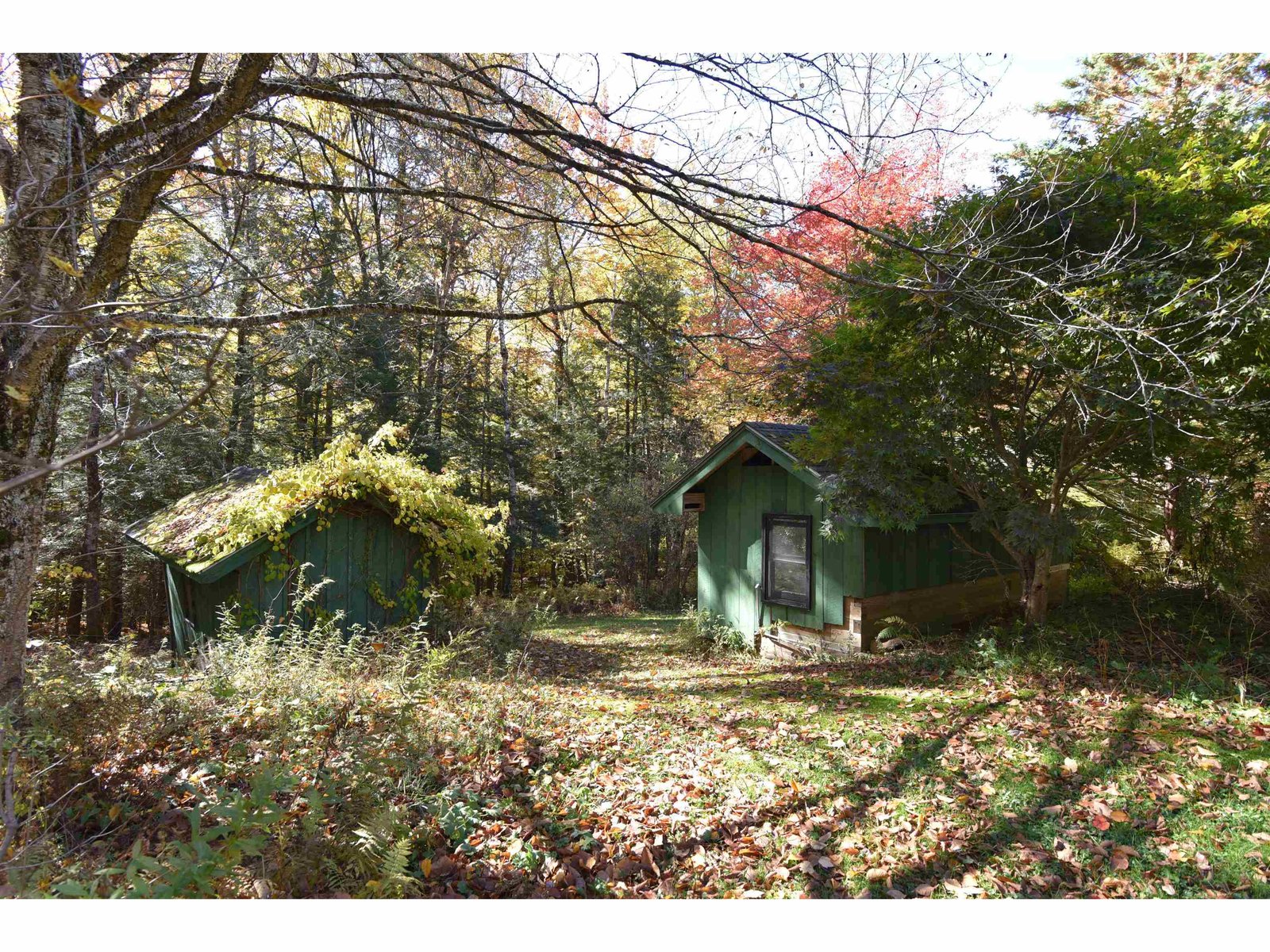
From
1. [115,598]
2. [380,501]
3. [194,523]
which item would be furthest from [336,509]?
[115,598]

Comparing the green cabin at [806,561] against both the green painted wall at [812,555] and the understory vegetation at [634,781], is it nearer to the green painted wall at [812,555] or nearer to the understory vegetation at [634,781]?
the green painted wall at [812,555]

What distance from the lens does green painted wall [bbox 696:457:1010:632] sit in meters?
8.16

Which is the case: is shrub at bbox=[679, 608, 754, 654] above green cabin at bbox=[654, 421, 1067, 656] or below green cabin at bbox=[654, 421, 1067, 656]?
below

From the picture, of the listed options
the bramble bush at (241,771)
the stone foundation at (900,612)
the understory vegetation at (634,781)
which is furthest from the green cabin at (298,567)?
the stone foundation at (900,612)

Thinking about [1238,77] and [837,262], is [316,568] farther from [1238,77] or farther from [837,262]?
[1238,77]

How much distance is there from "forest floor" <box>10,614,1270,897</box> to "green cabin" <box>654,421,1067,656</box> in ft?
9.06

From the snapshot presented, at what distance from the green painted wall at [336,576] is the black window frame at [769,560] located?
16.2 feet

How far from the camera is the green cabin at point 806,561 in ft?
26.6

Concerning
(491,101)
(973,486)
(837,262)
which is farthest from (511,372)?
(491,101)

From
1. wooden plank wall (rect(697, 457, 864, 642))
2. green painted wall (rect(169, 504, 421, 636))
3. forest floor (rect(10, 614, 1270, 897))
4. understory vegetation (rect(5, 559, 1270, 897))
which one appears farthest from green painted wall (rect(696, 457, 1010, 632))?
green painted wall (rect(169, 504, 421, 636))

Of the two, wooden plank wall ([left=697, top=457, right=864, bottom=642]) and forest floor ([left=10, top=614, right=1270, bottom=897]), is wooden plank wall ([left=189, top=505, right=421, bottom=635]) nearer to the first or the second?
forest floor ([left=10, top=614, right=1270, bottom=897])

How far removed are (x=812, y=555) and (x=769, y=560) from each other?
78 centimetres

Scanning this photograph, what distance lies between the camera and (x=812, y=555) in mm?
8656

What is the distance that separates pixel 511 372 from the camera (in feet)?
61.2
